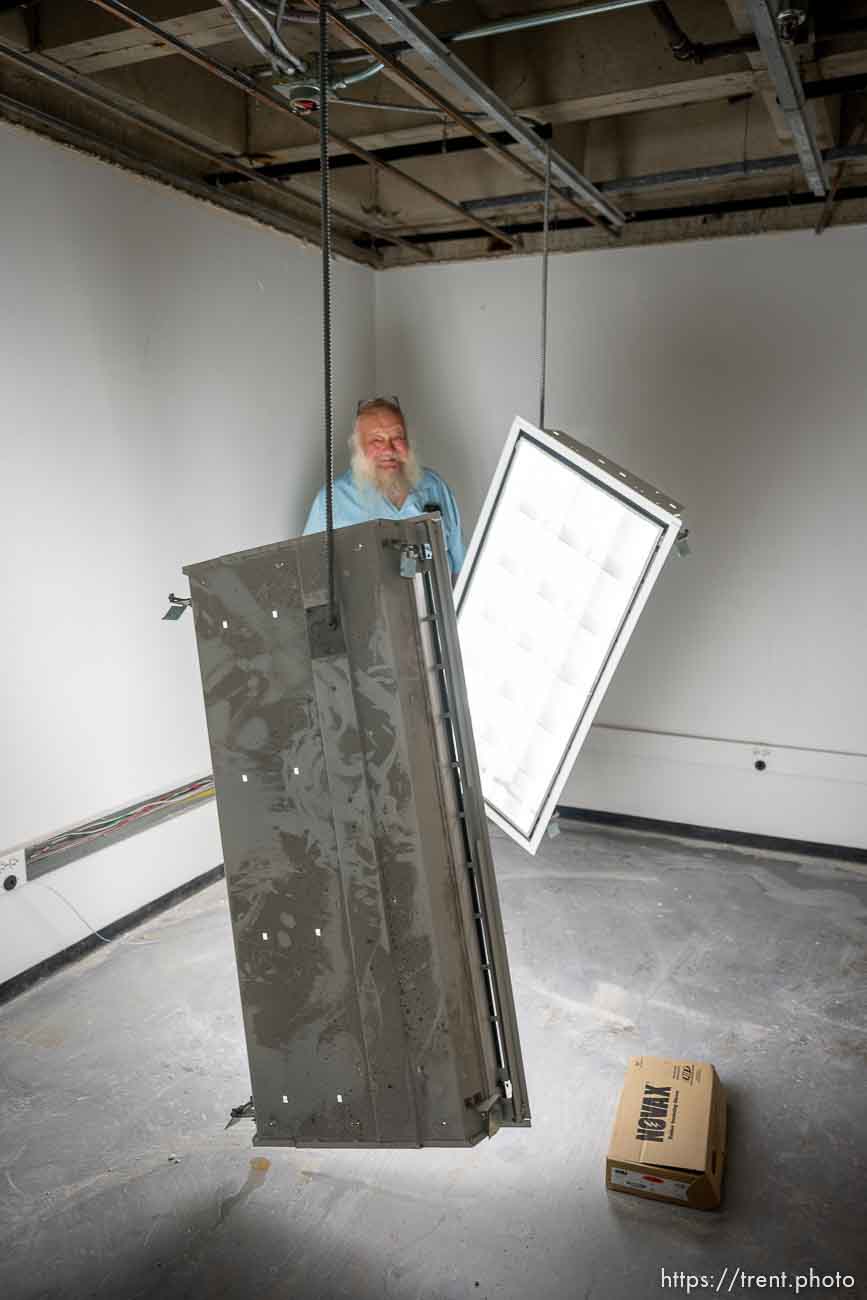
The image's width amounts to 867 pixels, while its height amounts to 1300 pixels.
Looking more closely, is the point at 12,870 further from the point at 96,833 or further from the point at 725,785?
the point at 725,785

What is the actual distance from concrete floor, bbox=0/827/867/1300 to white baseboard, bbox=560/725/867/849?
577 mm

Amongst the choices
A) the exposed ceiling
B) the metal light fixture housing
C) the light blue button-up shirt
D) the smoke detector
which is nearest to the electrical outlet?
the metal light fixture housing

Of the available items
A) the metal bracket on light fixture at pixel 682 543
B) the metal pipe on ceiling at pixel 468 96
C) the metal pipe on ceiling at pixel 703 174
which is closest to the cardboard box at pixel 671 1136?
the metal bracket on light fixture at pixel 682 543

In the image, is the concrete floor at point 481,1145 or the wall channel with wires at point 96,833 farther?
the wall channel with wires at point 96,833

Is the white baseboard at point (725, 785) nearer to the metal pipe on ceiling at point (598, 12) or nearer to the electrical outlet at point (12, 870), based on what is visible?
the electrical outlet at point (12, 870)

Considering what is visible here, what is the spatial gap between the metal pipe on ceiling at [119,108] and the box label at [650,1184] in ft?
9.05

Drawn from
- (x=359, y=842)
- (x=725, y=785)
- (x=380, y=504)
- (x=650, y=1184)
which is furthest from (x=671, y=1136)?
(x=380, y=504)

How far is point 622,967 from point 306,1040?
1.63 metres

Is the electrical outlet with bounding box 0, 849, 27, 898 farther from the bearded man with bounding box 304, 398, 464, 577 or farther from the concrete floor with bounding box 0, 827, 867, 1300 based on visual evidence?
the bearded man with bounding box 304, 398, 464, 577

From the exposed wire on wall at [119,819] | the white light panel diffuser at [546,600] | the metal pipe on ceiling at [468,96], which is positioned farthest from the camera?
the exposed wire on wall at [119,819]

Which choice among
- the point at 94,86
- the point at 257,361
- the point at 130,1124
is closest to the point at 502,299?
the point at 257,361

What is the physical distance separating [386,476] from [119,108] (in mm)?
1577

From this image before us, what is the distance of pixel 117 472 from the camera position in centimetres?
312

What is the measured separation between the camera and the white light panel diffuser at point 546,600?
2.50m
